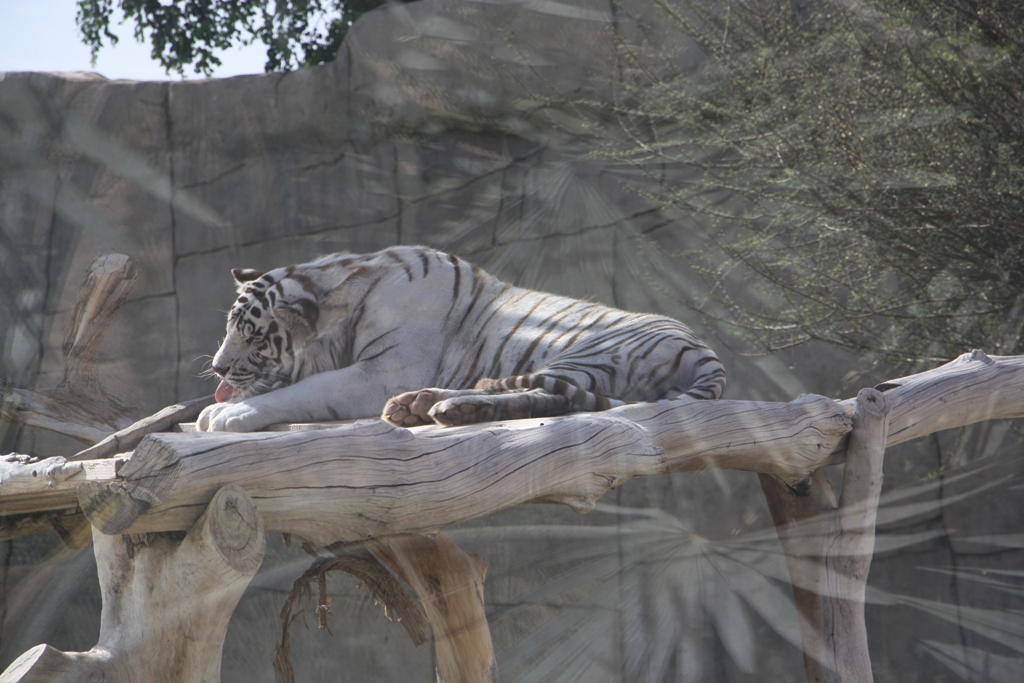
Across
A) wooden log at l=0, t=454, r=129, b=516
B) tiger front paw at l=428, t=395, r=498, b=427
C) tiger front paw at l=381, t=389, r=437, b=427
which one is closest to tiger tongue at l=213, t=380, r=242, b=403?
wooden log at l=0, t=454, r=129, b=516

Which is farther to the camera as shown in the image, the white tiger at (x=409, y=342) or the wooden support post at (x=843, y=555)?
the white tiger at (x=409, y=342)

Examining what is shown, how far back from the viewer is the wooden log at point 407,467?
1495mm

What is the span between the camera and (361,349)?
2.98 meters

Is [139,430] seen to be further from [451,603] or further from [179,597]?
[179,597]

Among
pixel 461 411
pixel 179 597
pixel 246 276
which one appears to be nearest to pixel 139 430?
Answer: pixel 246 276

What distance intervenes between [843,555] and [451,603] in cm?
107

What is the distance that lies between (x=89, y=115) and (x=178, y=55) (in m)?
0.85

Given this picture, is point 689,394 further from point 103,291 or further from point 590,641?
point 590,641

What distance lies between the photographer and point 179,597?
5.20 feet

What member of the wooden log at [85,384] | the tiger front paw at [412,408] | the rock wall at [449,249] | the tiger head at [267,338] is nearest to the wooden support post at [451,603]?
the tiger front paw at [412,408]

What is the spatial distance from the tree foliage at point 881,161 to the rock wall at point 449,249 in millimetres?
736

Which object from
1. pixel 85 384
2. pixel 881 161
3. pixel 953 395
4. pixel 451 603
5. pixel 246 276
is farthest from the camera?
pixel 85 384

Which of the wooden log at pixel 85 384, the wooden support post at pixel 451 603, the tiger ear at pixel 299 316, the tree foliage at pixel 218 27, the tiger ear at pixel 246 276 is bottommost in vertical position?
the wooden support post at pixel 451 603

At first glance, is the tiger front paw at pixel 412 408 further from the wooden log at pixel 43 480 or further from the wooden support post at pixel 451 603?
the wooden log at pixel 43 480
